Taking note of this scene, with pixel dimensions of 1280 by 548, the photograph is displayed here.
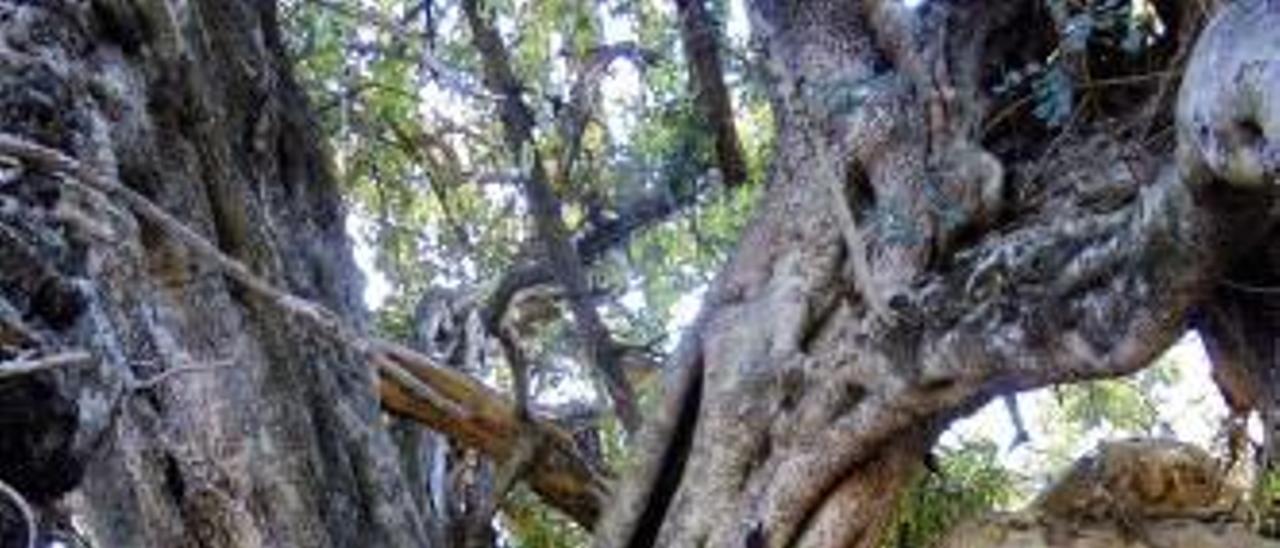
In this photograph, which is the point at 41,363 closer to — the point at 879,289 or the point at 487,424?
the point at 879,289

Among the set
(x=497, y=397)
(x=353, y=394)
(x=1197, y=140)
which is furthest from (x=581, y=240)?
(x=1197, y=140)

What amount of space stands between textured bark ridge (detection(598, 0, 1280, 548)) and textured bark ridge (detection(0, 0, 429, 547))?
632 millimetres

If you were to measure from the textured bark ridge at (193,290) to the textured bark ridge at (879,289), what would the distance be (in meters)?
0.63

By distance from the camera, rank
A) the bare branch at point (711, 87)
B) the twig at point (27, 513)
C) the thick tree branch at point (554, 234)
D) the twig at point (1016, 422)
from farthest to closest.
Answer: the thick tree branch at point (554, 234)
the bare branch at point (711, 87)
the twig at point (1016, 422)
the twig at point (27, 513)

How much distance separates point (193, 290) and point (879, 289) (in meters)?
1.19

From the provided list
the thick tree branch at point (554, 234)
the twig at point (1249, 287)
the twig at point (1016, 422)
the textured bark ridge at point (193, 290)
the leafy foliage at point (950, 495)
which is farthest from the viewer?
the thick tree branch at point (554, 234)

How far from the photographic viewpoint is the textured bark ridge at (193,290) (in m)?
2.82

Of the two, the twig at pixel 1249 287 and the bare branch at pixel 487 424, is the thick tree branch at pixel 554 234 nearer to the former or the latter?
the bare branch at pixel 487 424

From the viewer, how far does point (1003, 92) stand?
3469mm

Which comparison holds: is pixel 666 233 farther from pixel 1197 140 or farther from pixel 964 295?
pixel 1197 140

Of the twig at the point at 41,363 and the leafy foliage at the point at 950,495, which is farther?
the leafy foliage at the point at 950,495

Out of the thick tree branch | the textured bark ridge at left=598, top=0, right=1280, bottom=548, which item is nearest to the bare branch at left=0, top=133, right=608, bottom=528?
the thick tree branch

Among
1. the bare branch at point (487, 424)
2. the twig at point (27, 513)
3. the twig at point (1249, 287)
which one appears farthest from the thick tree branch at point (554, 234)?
the twig at point (27, 513)

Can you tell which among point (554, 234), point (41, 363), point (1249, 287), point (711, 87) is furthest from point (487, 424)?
point (41, 363)
